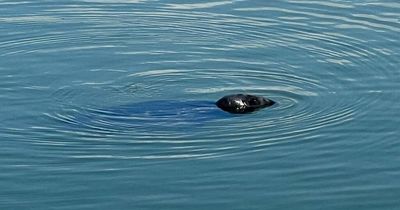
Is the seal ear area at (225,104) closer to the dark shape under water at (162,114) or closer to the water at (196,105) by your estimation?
the dark shape under water at (162,114)

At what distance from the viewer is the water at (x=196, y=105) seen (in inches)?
577

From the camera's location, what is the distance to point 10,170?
15.3 m

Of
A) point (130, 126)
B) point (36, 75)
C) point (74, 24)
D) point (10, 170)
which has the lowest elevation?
point (10, 170)

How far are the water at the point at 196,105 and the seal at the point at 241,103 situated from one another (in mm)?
166

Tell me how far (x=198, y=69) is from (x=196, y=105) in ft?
6.46

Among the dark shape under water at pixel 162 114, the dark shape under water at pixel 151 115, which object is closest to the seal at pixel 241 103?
the dark shape under water at pixel 162 114

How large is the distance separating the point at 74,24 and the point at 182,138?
6.85 m

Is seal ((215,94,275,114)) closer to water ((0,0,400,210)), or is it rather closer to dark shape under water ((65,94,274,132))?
dark shape under water ((65,94,274,132))

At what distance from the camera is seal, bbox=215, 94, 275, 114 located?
17250 mm

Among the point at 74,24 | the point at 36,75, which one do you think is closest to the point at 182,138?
the point at 36,75

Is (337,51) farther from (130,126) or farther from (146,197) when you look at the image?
(146,197)

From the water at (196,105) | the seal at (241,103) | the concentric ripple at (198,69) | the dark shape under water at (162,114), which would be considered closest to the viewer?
the water at (196,105)

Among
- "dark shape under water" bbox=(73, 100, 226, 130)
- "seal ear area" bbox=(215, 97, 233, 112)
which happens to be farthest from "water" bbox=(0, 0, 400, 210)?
"seal ear area" bbox=(215, 97, 233, 112)

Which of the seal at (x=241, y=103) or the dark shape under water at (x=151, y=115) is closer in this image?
the dark shape under water at (x=151, y=115)
